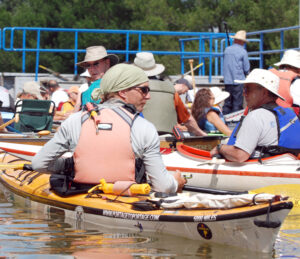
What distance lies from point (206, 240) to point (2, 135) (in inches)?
237

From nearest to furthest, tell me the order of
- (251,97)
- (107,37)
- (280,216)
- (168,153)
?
(280,216), (251,97), (168,153), (107,37)

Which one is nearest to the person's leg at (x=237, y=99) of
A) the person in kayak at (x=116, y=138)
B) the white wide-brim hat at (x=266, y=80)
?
the white wide-brim hat at (x=266, y=80)

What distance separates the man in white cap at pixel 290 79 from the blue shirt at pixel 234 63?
14.4 ft

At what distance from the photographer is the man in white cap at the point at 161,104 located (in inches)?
360

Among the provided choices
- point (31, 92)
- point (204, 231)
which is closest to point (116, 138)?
point (204, 231)

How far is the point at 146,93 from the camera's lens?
6.30 m

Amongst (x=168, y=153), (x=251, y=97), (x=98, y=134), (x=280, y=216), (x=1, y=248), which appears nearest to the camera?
(x=280, y=216)

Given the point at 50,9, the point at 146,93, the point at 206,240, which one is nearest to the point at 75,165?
the point at 146,93

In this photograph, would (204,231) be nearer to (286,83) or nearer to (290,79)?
(286,83)

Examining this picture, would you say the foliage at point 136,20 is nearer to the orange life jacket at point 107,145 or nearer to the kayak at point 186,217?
the kayak at point 186,217

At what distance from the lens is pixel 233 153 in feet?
25.8

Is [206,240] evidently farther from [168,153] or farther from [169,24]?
[169,24]

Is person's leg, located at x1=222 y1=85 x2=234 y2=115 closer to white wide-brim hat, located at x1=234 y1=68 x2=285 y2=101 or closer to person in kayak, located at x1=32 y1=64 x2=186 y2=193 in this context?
white wide-brim hat, located at x1=234 y1=68 x2=285 y2=101

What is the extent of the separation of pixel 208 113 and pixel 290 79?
1376mm
